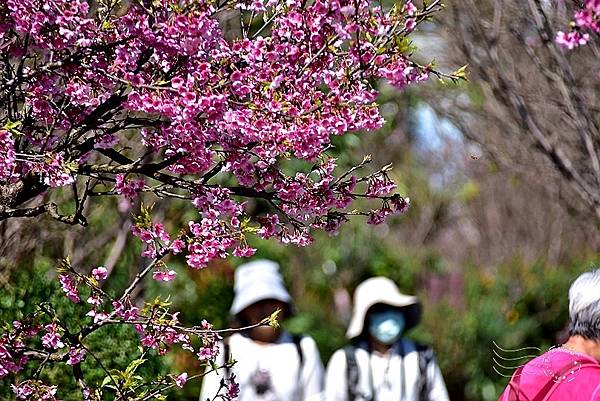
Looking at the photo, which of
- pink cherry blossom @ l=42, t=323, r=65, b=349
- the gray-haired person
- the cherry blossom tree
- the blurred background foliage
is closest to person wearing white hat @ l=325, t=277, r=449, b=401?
the blurred background foliage

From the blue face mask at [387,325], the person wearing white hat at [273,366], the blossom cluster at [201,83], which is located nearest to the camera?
the blossom cluster at [201,83]

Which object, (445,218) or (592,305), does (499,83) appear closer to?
(592,305)

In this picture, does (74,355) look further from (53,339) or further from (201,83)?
(201,83)

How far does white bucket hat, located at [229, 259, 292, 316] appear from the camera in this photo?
5.11 metres

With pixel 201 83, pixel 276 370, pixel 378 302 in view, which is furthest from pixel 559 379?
pixel 378 302

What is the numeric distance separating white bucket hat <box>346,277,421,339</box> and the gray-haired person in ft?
7.81

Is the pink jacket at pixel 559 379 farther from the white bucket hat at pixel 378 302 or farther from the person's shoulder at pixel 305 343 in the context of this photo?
the white bucket hat at pixel 378 302

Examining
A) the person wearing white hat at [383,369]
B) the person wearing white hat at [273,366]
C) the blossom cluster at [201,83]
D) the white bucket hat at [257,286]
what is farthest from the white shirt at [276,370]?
the blossom cluster at [201,83]

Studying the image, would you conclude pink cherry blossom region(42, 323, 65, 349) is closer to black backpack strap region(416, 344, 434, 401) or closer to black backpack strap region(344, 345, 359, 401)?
black backpack strap region(344, 345, 359, 401)

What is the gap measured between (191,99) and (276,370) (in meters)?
2.61


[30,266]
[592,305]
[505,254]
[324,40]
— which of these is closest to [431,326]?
[30,266]

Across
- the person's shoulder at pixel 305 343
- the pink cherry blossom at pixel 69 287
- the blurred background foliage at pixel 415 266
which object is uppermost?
the blurred background foliage at pixel 415 266

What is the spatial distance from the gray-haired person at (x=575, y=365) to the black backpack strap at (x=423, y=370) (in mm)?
1943

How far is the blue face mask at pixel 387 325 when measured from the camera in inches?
207
